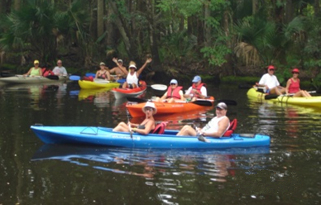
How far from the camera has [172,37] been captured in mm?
32062

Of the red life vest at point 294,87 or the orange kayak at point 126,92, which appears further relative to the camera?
the orange kayak at point 126,92

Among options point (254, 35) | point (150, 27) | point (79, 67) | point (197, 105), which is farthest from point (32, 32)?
point (197, 105)

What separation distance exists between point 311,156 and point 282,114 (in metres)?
6.55

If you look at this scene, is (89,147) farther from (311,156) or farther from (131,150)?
(311,156)

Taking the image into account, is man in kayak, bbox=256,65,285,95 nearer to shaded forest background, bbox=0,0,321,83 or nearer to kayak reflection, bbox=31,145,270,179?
shaded forest background, bbox=0,0,321,83

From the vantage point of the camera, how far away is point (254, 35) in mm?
26922

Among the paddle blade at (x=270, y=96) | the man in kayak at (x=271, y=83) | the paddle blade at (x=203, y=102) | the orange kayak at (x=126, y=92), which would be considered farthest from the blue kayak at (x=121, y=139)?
the man in kayak at (x=271, y=83)

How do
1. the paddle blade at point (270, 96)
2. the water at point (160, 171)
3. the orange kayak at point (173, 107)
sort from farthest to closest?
the paddle blade at point (270, 96) → the orange kayak at point (173, 107) → the water at point (160, 171)

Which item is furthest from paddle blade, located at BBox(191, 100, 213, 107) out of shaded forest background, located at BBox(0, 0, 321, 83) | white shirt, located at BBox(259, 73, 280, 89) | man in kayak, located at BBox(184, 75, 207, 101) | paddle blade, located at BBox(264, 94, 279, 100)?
shaded forest background, located at BBox(0, 0, 321, 83)

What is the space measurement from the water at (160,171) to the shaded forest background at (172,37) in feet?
38.3

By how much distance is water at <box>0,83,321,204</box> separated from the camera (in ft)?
27.6

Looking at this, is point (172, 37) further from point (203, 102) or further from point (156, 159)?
point (156, 159)

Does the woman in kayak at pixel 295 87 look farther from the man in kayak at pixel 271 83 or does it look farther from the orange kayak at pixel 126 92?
the orange kayak at pixel 126 92

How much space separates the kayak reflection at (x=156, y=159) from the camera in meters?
9.95
